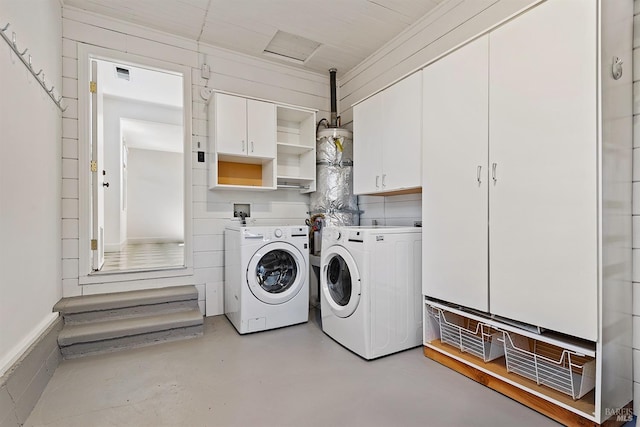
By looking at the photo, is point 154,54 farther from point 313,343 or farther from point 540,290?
point 540,290

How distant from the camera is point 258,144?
3.16 metres

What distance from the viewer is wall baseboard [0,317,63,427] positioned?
55.9 inches

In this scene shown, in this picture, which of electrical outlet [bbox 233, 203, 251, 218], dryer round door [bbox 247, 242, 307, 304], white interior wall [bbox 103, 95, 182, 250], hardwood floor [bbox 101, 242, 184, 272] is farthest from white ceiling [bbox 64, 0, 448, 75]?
white interior wall [bbox 103, 95, 182, 250]

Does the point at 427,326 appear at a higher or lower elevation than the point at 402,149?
lower

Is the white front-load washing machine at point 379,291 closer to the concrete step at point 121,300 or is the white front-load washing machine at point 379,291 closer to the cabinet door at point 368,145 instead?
the cabinet door at point 368,145

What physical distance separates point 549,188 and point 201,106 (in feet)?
9.95

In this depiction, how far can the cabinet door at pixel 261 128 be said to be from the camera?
10.2 feet

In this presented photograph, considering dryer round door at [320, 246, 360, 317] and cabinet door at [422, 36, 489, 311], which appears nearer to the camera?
cabinet door at [422, 36, 489, 311]

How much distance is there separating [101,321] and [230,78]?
259cm

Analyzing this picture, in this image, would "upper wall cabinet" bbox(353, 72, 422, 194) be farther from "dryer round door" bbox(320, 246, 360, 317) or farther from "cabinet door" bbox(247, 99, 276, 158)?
"cabinet door" bbox(247, 99, 276, 158)

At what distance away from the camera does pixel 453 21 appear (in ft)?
8.41

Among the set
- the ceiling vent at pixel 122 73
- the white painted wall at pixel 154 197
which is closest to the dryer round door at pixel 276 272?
the ceiling vent at pixel 122 73

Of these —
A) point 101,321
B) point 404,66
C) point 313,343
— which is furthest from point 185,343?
point 404,66

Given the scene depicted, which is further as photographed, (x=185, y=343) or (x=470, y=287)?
(x=185, y=343)
